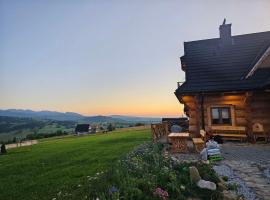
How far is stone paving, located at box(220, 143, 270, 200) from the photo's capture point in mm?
7145

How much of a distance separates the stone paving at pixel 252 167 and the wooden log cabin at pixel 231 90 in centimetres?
361

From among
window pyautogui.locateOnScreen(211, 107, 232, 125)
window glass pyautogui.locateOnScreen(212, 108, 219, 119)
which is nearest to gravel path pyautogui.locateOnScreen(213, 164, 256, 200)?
window pyautogui.locateOnScreen(211, 107, 232, 125)

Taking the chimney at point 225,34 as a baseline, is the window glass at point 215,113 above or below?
below

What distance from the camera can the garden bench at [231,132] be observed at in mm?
16312

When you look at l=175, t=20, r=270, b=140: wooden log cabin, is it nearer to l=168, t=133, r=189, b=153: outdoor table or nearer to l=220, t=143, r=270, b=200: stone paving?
l=220, t=143, r=270, b=200: stone paving

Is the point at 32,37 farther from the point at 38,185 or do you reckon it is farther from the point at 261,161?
the point at 261,161

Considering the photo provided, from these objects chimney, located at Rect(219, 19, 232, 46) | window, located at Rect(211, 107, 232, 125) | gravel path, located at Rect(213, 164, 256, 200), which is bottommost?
gravel path, located at Rect(213, 164, 256, 200)

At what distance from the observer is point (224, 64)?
735 inches

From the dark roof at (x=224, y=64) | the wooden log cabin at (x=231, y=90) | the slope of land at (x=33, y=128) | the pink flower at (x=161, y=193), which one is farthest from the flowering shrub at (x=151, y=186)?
the slope of land at (x=33, y=128)

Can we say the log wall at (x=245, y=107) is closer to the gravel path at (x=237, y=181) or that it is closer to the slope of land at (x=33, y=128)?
the gravel path at (x=237, y=181)

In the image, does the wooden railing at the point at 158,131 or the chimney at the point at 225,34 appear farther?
the chimney at the point at 225,34

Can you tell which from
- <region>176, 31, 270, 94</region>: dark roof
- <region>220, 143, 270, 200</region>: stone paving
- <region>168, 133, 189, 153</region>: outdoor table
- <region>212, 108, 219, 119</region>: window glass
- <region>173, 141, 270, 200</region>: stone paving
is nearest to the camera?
<region>173, 141, 270, 200</region>: stone paving

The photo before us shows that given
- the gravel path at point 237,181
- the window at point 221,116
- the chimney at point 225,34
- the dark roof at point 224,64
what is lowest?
the gravel path at point 237,181

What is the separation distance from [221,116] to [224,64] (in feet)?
12.8
